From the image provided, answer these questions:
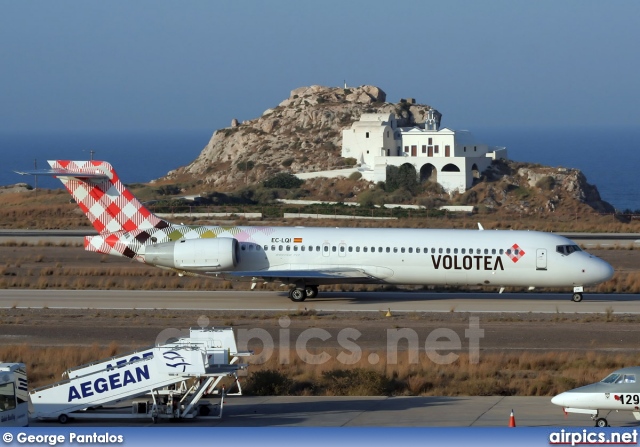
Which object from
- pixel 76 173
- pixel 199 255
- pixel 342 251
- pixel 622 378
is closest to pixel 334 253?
pixel 342 251

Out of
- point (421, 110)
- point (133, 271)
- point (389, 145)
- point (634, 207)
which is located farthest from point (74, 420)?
point (634, 207)

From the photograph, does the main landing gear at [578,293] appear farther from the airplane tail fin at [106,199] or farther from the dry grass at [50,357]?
the dry grass at [50,357]

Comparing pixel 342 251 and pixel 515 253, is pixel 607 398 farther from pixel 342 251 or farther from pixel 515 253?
pixel 342 251

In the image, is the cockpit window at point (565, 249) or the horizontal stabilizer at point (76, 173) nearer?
the cockpit window at point (565, 249)

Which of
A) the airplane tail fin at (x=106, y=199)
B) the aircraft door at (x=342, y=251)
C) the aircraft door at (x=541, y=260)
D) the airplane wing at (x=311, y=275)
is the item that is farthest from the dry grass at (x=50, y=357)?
the aircraft door at (x=541, y=260)

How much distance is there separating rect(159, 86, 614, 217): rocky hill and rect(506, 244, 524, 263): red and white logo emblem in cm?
5280

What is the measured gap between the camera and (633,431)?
39.9ft

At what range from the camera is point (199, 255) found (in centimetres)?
3575

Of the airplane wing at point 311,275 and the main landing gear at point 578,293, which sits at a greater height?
the airplane wing at point 311,275

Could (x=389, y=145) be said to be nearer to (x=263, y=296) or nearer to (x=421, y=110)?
(x=421, y=110)

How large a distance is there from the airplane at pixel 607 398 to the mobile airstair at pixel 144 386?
6.08 meters

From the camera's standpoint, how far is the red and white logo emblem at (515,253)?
3581 cm

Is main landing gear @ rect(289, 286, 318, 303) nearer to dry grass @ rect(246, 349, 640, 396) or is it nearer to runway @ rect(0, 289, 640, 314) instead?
runway @ rect(0, 289, 640, 314)

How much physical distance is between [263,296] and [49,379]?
15372mm
